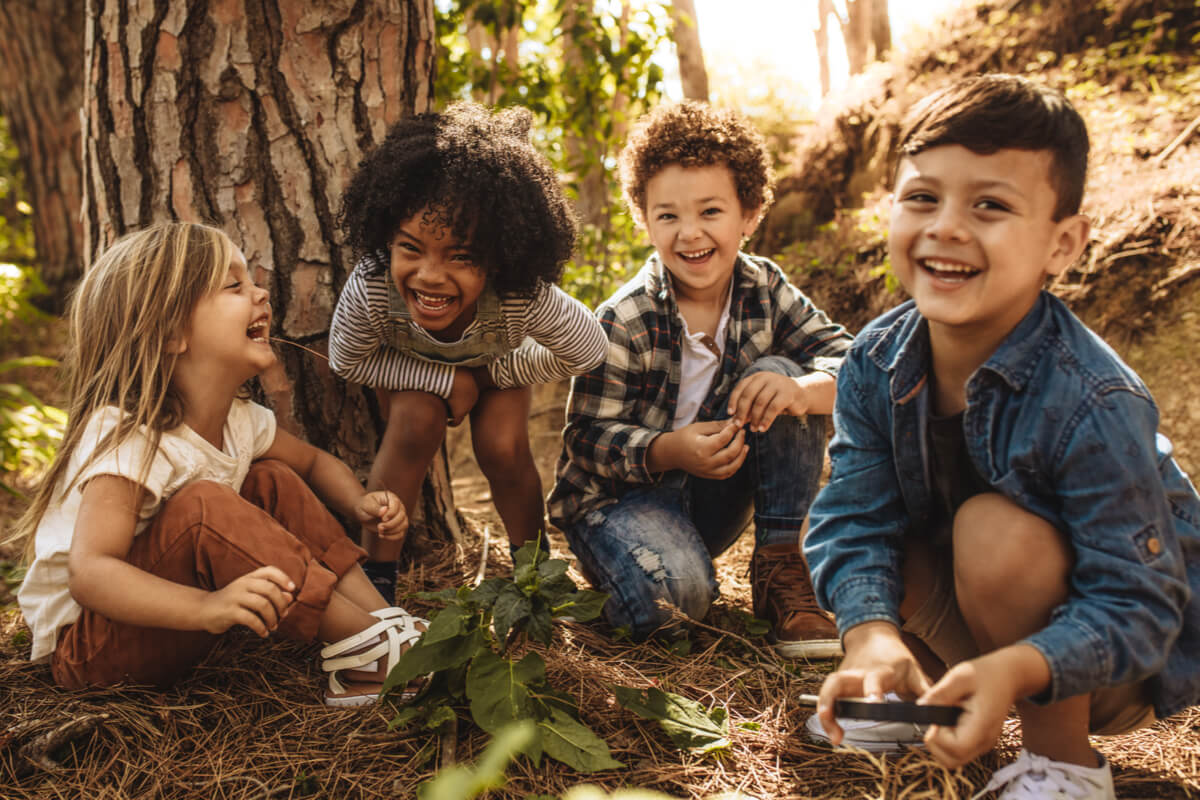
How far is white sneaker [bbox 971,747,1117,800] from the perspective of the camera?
52.8 inches

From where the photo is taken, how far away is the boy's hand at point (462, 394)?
90.9 inches

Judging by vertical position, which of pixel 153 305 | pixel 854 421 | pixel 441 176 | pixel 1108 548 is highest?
pixel 441 176

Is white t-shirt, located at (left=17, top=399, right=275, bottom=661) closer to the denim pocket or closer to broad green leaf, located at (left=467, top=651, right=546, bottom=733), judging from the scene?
broad green leaf, located at (left=467, top=651, right=546, bottom=733)

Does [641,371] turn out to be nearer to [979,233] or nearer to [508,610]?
[508,610]

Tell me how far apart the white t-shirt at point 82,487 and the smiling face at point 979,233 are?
1.51 m

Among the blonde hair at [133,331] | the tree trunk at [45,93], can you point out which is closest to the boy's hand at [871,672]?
the blonde hair at [133,331]

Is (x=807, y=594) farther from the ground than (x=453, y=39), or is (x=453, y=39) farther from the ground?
(x=453, y=39)

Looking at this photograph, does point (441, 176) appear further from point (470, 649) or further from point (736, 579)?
point (736, 579)

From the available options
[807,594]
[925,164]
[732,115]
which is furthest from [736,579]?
[925,164]

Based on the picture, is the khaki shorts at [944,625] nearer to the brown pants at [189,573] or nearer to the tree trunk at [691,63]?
the brown pants at [189,573]

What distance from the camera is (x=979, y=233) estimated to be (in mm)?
1356

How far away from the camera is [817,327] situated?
2.49 metres

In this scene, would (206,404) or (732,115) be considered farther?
(732,115)

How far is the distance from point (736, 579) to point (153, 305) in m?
1.81
